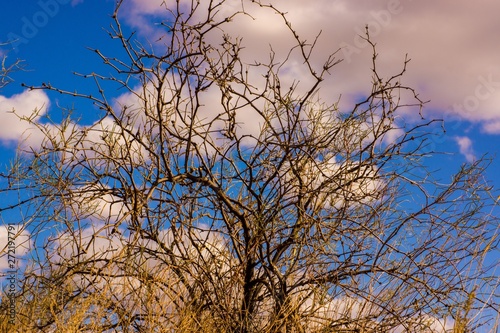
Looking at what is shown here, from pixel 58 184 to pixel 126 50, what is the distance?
52.2 inches

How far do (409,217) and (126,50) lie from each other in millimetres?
2590

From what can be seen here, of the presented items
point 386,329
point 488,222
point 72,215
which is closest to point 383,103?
point 488,222

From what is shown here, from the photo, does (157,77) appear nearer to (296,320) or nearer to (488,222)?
(296,320)

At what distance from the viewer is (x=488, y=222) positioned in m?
5.79

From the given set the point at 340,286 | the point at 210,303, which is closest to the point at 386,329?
the point at 340,286

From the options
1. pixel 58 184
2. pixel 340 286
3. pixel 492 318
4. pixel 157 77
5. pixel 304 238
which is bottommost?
pixel 492 318

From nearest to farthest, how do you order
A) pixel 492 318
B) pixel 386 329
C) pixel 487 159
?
pixel 492 318
pixel 386 329
pixel 487 159

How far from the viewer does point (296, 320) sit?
17.2 ft

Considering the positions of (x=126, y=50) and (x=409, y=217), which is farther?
(x=409, y=217)

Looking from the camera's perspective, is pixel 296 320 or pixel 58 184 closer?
pixel 296 320

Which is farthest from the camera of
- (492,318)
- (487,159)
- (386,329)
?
(487,159)

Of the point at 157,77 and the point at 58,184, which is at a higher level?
the point at 157,77

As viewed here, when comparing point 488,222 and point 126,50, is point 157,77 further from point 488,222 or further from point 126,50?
point 488,222

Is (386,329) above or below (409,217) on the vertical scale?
below
